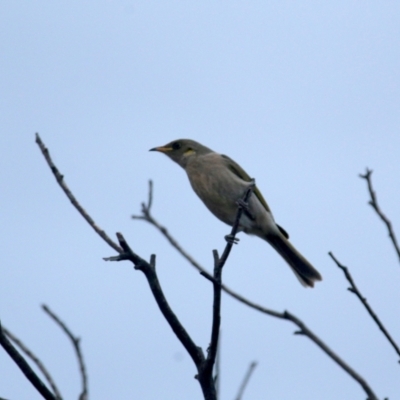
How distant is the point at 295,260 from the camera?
29.2 ft

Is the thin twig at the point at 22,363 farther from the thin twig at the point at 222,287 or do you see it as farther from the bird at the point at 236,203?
the bird at the point at 236,203

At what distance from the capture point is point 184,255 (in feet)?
10.8

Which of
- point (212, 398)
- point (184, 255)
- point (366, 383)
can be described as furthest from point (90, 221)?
point (366, 383)

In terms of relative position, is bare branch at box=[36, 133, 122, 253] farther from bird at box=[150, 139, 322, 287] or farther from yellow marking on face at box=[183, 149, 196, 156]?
yellow marking on face at box=[183, 149, 196, 156]

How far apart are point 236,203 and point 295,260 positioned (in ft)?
3.60

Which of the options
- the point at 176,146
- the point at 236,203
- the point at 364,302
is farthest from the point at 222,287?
the point at 176,146

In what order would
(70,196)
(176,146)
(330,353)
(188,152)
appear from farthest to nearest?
(176,146)
(188,152)
(70,196)
(330,353)

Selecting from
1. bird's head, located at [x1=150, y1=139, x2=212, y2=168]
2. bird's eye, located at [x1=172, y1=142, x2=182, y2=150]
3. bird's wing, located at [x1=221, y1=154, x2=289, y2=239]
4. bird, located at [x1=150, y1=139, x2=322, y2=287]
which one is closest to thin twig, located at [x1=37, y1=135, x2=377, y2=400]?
bird, located at [x1=150, y1=139, x2=322, y2=287]

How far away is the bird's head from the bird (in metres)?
0.38

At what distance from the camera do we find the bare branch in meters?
3.79

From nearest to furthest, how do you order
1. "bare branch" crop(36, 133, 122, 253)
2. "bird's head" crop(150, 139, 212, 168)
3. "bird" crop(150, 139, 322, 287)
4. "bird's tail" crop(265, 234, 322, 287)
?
"bare branch" crop(36, 133, 122, 253) < "bird" crop(150, 139, 322, 287) < "bird's tail" crop(265, 234, 322, 287) < "bird's head" crop(150, 139, 212, 168)

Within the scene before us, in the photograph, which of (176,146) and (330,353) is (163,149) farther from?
(330,353)

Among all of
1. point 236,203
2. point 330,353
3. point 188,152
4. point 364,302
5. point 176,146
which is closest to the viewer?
point 330,353

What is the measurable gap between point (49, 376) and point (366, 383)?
165 centimetres
